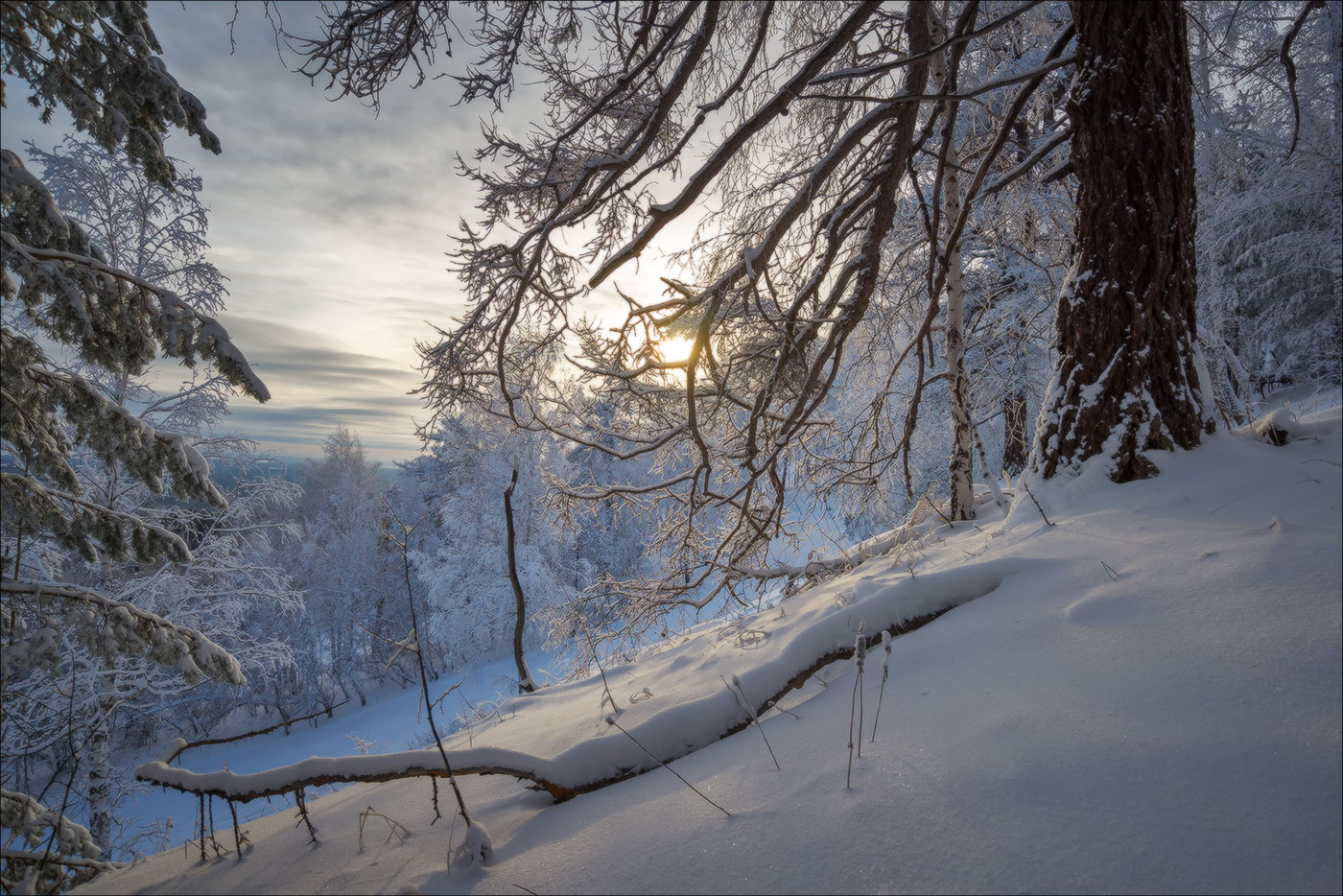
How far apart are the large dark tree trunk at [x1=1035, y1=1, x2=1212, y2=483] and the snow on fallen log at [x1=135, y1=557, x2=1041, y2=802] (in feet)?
2.77

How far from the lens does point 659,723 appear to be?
1.91m

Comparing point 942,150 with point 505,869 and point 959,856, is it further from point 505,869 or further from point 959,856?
point 505,869

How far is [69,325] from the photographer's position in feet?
8.21

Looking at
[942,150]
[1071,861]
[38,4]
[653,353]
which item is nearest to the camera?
[1071,861]

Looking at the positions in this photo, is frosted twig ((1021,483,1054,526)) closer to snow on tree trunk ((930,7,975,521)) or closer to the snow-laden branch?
snow on tree trunk ((930,7,975,521))

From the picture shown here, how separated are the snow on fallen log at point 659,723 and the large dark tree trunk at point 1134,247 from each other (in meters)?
0.84

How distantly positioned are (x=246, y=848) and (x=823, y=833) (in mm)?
2104

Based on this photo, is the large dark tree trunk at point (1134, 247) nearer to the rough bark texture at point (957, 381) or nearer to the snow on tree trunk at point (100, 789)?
the rough bark texture at point (957, 381)

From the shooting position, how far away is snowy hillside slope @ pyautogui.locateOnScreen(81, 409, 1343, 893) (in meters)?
0.95

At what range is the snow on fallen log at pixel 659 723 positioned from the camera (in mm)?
1781

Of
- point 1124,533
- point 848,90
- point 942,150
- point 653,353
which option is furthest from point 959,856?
point 848,90

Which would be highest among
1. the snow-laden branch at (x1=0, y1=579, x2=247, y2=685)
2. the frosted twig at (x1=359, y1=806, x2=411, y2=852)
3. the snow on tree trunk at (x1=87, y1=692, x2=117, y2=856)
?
the snow-laden branch at (x1=0, y1=579, x2=247, y2=685)

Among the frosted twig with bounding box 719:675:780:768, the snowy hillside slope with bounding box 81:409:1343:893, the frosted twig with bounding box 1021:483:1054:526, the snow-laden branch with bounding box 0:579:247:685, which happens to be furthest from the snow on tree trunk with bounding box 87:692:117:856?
the frosted twig with bounding box 1021:483:1054:526

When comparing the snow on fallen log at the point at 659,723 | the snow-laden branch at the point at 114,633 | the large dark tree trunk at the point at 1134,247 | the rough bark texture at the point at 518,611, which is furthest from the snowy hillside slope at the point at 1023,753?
the rough bark texture at the point at 518,611
